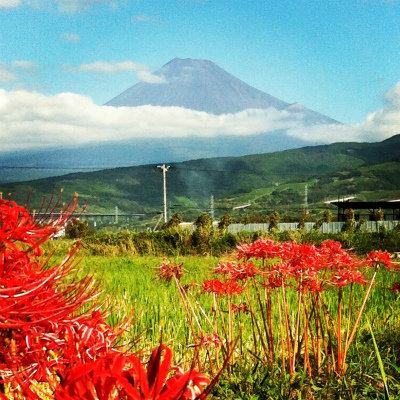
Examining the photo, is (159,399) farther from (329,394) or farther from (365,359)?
(365,359)

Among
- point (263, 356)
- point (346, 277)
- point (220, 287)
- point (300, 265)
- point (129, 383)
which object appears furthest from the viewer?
point (263, 356)

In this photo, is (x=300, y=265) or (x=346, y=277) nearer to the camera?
(x=300, y=265)

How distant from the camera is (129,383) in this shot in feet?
3.33

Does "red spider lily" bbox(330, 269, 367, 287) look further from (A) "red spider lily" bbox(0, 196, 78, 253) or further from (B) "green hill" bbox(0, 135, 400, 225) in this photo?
(B) "green hill" bbox(0, 135, 400, 225)

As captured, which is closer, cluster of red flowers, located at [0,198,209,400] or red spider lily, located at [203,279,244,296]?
cluster of red flowers, located at [0,198,209,400]

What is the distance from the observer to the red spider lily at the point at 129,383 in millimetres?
999

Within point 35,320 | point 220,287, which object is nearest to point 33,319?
point 35,320

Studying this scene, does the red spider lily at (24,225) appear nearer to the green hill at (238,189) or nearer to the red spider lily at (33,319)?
the red spider lily at (33,319)

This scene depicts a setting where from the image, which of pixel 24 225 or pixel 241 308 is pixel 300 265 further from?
pixel 24 225

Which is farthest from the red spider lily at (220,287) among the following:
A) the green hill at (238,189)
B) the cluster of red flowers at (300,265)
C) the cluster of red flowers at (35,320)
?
the green hill at (238,189)

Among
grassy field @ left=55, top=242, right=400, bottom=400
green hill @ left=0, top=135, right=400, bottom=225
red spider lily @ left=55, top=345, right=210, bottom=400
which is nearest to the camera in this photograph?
red spider lily @ left=55, top=345, right=210, bottom=400

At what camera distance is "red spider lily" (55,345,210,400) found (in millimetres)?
999

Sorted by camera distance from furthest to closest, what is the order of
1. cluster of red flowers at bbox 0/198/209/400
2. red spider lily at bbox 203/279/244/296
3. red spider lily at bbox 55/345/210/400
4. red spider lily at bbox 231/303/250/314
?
red spider lily at bbox 231/303/250/314
red spider lily at bbox 203/279/244/296
cluster of red flowers at bbox 0/198/209/400
red spider lily at bbox 55/345/210/400

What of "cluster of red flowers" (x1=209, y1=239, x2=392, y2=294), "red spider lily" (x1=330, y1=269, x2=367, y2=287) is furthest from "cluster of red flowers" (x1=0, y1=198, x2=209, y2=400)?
"red spider lily" (x1=330, y1=269, x2=367, y2=287)
